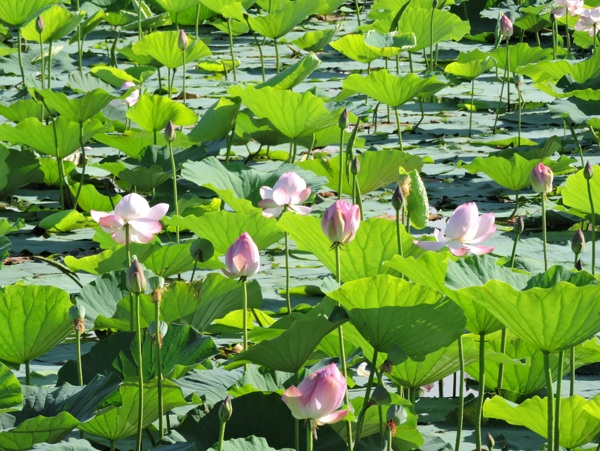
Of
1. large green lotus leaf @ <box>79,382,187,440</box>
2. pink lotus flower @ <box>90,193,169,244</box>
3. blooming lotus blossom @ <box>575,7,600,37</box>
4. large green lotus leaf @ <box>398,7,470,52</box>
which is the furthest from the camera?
large green lotus leaf @ <box>398,7,470,52</box>

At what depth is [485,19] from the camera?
6.84 m

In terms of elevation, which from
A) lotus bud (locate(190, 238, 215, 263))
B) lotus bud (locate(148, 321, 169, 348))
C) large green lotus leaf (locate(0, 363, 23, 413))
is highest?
lotus bud (locate(148, 321, 169, 348))

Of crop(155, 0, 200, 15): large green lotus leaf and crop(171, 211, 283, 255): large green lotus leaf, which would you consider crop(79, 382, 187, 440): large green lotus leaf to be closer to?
crop(171, 211, 283, 255): large green lotus leaf

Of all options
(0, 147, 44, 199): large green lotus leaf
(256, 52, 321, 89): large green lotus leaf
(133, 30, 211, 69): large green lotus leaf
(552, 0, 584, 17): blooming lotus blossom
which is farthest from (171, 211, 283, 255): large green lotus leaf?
(552, 0, 584, 17): blooming lotus blossom

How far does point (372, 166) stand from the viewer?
284cm

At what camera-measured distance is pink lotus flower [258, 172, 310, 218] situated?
2229 mm

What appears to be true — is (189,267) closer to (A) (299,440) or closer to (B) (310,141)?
(A) (299,440)

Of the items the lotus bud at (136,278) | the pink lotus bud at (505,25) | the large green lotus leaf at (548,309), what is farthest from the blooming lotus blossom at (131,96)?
the large green lotus leaf at (548,309)

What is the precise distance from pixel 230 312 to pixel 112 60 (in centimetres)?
327

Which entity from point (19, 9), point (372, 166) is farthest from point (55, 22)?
point (372, 166)

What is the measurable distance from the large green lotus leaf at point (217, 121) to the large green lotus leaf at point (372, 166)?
0.43 m

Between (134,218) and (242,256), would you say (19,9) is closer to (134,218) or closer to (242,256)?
(134,218)

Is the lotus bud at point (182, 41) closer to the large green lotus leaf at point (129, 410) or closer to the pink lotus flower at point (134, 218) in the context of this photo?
the pink lotus flower at point (134, 218)

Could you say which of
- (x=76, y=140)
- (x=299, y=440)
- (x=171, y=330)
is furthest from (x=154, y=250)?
(x=76, y=140)
